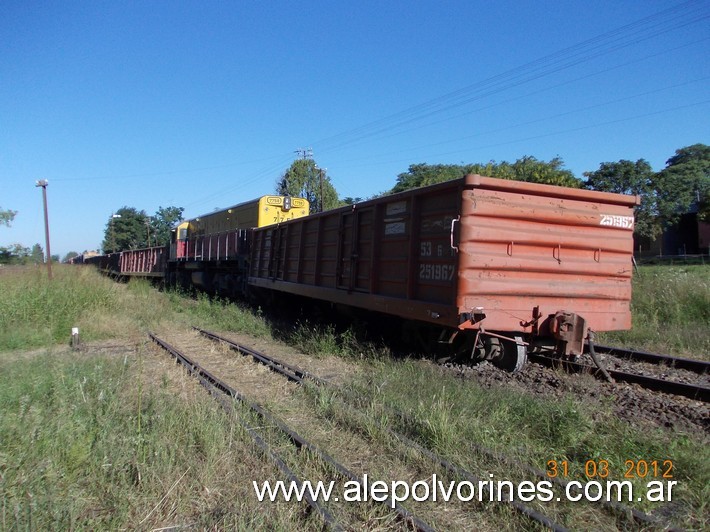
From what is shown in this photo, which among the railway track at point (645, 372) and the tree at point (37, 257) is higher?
the tree at point (37, 257)

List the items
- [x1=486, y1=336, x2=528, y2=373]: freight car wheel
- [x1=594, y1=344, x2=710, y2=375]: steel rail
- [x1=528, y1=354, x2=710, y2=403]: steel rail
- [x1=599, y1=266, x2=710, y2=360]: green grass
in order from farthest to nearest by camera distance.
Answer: [x1=599, y1=266, x2=710, y2=360]: green grass
[x1=594, y1=344, x2=710, y2=375]: steel rail
[x1=486, y1=336, x2=528, y2=373]: freight car wheel
[x1=528, y1=354, x2=710, y2=403]: steel rail

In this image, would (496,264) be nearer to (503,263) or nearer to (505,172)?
(503,263)

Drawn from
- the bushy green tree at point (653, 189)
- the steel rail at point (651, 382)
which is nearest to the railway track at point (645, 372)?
the steel rail at point (651, 382)

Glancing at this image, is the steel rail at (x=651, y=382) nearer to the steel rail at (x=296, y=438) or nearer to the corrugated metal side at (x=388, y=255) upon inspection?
the corrugated metal side at (x=388, y=255)

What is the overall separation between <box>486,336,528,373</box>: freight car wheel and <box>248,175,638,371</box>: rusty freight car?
0.6 inches

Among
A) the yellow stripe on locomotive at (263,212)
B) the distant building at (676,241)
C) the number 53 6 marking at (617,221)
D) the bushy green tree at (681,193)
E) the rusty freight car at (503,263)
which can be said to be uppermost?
the bushy green tree at (681,193)

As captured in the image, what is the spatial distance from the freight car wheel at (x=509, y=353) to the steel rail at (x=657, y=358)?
7.78ft

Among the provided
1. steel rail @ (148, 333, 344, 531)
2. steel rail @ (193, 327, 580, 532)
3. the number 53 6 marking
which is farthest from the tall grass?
the number 53 6 marking

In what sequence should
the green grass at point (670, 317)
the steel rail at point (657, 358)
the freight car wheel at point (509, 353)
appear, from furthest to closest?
the green grass at point (670, 317) → the steel rail at point (657, 358) → the freight car wheel at point (509, 353)

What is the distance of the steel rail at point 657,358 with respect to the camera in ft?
23.4

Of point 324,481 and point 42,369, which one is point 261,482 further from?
point 42,369

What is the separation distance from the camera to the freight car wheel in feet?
21.9

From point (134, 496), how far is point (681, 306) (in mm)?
11313

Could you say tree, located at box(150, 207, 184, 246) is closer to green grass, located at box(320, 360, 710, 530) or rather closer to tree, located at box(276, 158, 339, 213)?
tree, located at box(276, 158, 339, 213)
